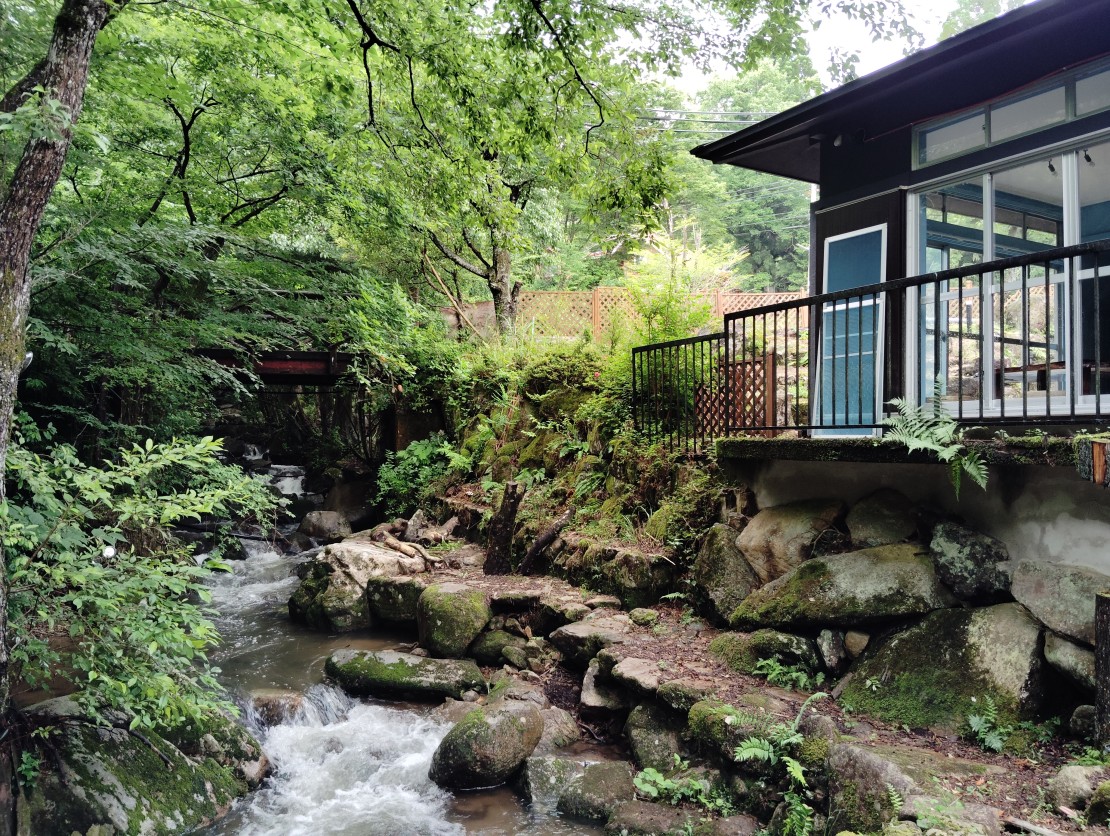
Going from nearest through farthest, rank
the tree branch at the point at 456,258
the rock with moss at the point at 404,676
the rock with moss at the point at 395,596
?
the rock with moss at the point at 404,676 → the rock with moss at the point at 395,596 → the tree branch at the point at 456,258

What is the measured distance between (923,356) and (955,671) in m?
2.85

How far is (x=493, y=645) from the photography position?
27.3 ft

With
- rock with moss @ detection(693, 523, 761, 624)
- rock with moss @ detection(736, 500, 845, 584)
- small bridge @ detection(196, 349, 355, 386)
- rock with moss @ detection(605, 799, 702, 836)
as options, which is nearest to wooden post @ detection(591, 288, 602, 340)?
small bridge @ detection(196, 349, 355, 386)

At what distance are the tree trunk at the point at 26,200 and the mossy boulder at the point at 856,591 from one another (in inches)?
231

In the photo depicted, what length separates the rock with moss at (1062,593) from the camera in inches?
189

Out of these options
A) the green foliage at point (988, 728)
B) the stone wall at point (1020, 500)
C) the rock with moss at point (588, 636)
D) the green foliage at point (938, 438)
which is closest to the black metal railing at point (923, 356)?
the green foliage at point (938, 438)

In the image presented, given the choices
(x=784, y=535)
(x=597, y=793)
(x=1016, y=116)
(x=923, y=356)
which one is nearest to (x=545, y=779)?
(x=597, y=793)

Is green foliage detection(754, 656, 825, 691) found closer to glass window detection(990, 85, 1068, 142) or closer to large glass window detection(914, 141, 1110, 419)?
large glass window detection(914, 141, 1110, 419)

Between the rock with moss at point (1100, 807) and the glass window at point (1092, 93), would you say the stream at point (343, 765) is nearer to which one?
the rock with moss at point (1100, 807)

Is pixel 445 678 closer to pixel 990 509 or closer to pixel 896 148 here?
pixel 990 509

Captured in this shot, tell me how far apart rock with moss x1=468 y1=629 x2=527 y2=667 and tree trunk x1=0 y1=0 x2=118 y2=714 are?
4550 millimetres

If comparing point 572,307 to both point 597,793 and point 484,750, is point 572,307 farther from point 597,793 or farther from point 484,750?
point 597,793

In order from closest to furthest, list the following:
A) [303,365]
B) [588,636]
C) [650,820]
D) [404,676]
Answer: [650,820] → [588,636] → [404,676] → [303,365]

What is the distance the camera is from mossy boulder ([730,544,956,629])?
576 centimetres
